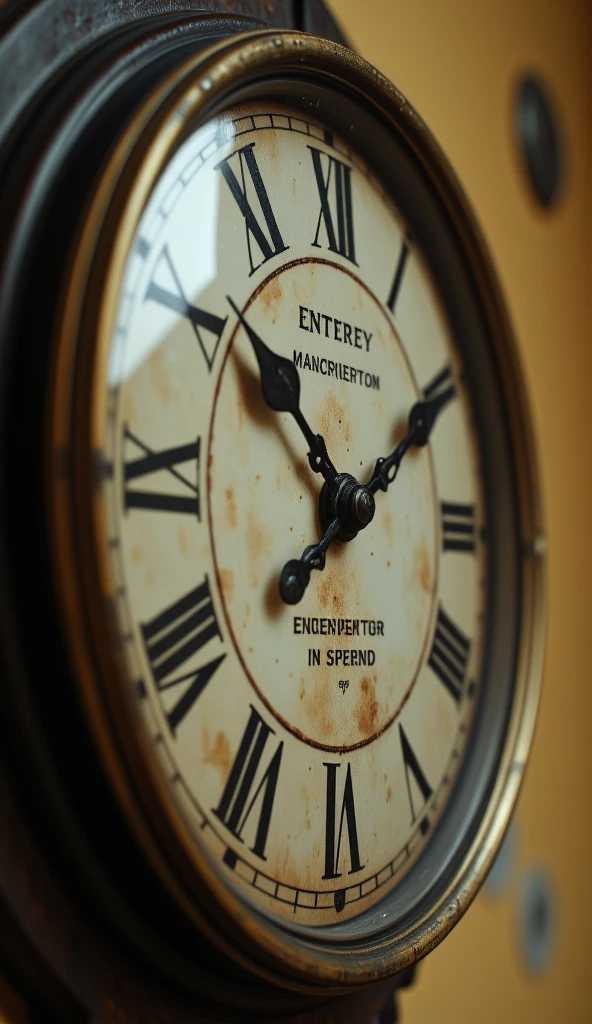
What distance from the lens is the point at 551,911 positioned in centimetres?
120

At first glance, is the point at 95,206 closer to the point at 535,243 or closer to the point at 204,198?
the point at 204,198

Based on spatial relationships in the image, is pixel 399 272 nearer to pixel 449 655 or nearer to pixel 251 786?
pixel 449 655

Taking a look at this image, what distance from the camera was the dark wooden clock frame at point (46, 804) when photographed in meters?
0.45

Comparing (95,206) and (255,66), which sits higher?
(255,66)

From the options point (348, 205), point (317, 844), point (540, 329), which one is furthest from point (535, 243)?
point (317, 844)

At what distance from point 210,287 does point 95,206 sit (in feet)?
0.30

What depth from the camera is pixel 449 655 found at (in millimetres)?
769

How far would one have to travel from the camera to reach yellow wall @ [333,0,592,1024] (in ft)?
3.44

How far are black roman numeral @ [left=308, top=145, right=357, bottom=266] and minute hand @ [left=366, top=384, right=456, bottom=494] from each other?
121 mm

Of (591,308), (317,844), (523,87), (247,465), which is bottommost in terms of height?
(317,844)

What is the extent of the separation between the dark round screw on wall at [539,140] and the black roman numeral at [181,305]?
2.79 feet

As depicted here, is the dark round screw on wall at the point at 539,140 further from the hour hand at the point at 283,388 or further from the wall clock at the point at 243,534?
the hour hand at the point at 283,388

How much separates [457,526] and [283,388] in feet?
0.86

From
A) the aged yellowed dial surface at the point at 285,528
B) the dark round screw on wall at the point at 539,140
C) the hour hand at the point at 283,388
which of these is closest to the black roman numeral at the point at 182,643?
the aged yellowed dial surface at the point at 285,528
